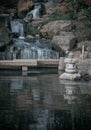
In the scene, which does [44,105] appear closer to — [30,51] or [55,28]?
[30,51]

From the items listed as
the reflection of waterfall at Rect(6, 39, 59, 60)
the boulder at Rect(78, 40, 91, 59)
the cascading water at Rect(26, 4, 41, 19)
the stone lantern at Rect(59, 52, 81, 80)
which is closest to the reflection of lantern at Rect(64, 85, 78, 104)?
the stone lantern at Rect(59, 52, 81, 80)

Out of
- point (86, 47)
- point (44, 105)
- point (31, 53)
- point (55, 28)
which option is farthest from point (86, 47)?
point (44, 105)

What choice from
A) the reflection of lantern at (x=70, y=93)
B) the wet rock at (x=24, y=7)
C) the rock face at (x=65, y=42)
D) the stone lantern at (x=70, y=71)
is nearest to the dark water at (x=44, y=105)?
the reflection of lantern at (x=70, y=93)

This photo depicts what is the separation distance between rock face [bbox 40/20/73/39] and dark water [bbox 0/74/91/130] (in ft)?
32.3

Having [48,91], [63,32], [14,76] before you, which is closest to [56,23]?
[63,32]

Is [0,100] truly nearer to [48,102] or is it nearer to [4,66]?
[48,102]

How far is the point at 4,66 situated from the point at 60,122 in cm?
1234

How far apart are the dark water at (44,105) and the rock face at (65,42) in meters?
7.34

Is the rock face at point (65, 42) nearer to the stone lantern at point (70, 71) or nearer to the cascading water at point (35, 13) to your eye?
the stone lantern at point (70, 71)

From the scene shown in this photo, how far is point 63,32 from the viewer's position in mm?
26781

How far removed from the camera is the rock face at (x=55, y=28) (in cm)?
2734

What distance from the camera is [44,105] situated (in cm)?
1224

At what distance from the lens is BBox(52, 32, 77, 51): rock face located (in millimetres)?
24922

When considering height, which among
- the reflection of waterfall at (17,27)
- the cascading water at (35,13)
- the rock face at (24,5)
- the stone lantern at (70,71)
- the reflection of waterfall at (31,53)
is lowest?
the reflection of waterfall at (31,53)
